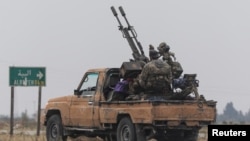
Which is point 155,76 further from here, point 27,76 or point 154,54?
point 27,76

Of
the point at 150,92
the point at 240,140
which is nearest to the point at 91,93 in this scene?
the point at 150,92

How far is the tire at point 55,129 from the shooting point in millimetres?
19375

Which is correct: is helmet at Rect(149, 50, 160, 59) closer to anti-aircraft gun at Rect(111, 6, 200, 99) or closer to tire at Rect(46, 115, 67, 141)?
anti-aircraft gun at Rect(111, 6, 200, 99)

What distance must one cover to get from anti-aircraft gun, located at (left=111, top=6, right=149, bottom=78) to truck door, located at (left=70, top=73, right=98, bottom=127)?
1.11m

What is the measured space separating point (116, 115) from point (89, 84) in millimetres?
1987

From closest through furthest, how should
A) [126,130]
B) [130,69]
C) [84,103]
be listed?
[126,130]
[130,69]
[84,103]

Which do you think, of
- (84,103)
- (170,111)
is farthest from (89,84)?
(170,111)

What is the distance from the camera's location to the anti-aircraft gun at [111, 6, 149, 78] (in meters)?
17.5

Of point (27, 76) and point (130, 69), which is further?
A: point (27, 76)

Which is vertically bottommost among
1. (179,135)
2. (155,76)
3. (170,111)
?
(179,135)

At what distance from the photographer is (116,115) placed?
17.0 metres

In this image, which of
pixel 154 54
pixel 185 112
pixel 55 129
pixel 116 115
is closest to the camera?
pixel 185 112

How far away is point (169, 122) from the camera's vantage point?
15.9 meters

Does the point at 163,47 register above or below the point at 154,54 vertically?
above
